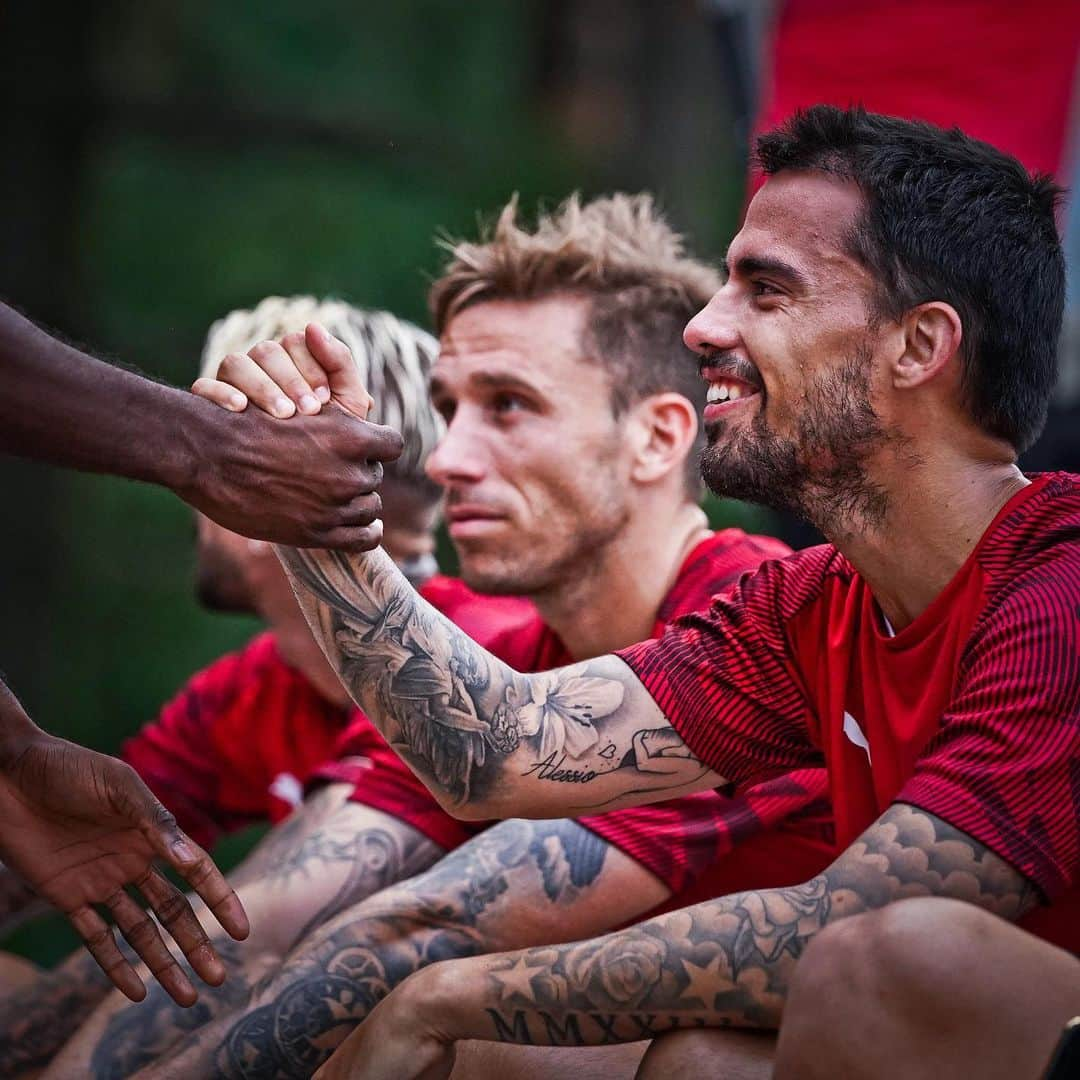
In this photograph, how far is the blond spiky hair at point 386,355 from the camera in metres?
4.12

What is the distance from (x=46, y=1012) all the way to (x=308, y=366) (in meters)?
1.85

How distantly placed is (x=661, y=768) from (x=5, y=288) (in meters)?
4.30

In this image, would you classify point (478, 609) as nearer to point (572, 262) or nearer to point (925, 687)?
point (572, 262)

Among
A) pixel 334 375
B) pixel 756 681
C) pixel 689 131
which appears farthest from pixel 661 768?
pixel 689 131

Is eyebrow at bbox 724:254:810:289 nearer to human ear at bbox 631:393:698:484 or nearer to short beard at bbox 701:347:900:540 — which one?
short beard at bbox 701:347:900:540

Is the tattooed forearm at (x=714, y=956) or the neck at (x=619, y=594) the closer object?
the tattooed forearm at (x=714, y=956)

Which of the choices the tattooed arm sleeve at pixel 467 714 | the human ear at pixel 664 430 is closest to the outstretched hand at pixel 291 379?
the tattooed arm sleeve at pixel 467 714

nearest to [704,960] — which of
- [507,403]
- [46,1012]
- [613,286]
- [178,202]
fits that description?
[507,403]

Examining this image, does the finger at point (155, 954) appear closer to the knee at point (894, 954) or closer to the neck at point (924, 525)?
the knee at point (894, 954)

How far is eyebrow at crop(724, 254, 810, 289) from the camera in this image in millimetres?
2611

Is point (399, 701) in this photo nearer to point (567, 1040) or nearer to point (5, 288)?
point (567, 1040)

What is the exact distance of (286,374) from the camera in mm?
2645

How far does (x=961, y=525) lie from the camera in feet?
8.26

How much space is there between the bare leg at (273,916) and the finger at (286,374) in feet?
3.84
